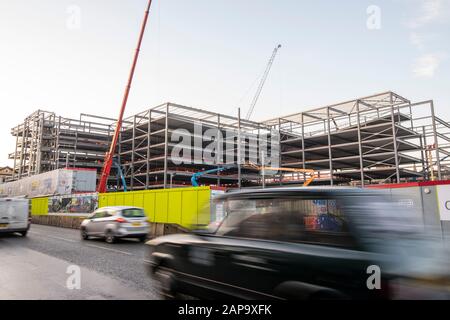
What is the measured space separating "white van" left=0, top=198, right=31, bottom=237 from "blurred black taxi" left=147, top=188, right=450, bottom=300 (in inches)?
535

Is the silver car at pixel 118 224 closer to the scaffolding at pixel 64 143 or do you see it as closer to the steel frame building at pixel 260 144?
the steel frame building at pixel 260 144

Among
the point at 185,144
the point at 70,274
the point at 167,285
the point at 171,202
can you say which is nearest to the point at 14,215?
the point at 171,202

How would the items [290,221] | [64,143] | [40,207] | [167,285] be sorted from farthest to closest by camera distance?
[64,143], [40,207], [167,285], [290,221]

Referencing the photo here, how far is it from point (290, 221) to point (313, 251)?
17.4 inches

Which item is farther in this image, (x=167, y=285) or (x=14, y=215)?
(x=14, y=215)

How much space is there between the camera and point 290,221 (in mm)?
3297

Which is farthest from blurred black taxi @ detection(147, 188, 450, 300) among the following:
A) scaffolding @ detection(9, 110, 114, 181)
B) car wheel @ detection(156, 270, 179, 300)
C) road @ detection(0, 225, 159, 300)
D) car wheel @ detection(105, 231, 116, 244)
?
scaffolding @ detection(9, 110, 114, 181)

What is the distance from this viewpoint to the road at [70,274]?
200 inches

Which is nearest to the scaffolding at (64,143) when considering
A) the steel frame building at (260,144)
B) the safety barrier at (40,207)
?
the steel frame building at (260,144)

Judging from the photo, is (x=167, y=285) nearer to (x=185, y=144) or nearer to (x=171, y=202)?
(x=171, y=202)

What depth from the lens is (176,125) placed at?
44.5 meters

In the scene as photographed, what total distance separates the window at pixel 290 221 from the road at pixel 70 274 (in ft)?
6.07
